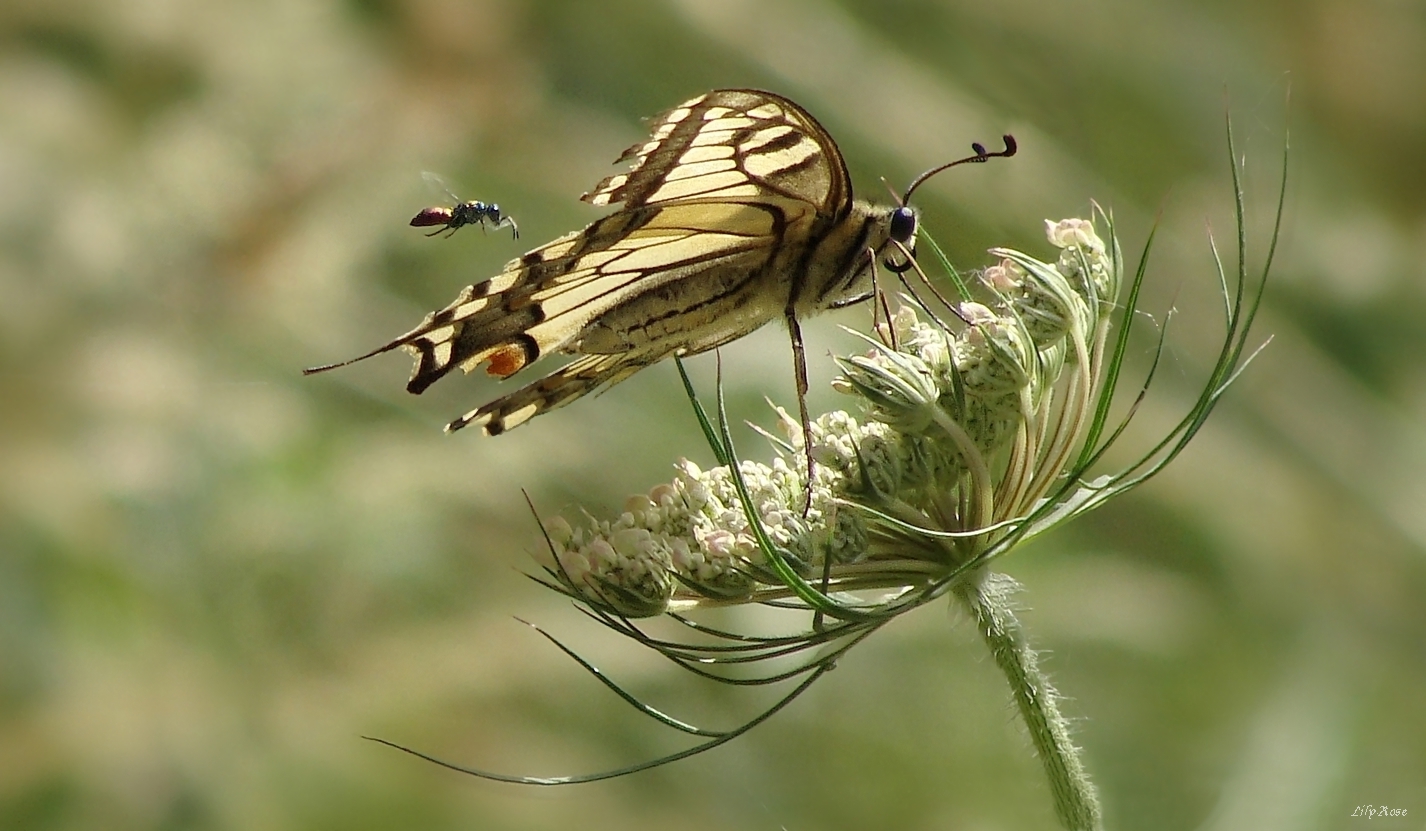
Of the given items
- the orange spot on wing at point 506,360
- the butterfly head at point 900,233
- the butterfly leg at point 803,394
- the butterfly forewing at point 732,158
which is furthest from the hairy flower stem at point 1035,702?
the orange spot on wing at point 506,360

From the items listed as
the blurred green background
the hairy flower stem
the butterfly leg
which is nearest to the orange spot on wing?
the butterfly leg

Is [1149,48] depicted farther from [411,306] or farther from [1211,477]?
[411,306]

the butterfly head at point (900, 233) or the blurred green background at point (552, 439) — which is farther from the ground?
the butterfly head at point (900, 233)

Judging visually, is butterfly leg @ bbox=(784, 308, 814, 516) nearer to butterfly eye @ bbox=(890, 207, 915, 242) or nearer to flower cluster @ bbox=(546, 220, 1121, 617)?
flower cluster @ bbox=(546, 220, 1121, 617)

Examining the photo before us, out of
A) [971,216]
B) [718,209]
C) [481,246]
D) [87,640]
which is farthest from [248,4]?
[718,209]

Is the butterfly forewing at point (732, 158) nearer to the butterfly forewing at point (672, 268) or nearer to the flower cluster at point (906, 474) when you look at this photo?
the butterfly forewing at point (672, 268)

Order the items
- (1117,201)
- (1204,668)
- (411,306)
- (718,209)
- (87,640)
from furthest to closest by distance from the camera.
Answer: (411,306), (1117,201), (1204,668), (87,640), (718,209)

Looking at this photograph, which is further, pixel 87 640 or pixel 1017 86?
pixel 1017 86

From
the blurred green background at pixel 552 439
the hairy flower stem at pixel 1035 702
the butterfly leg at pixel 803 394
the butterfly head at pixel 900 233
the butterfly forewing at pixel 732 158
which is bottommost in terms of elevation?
the blurred green background at pixel 552 439
